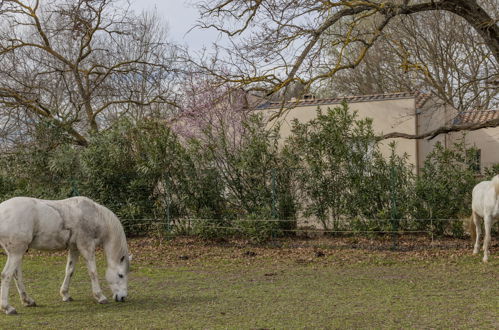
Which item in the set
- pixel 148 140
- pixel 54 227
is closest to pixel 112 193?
pixel 148 140

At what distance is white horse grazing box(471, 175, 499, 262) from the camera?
32.2 ft

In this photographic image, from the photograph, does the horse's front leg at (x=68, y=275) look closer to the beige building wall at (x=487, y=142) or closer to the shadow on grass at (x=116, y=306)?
the shadow on grass at (x=116, y=306)

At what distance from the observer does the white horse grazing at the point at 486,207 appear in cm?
983

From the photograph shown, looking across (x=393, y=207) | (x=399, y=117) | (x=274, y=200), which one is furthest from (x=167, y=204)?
(x=399, y=117)

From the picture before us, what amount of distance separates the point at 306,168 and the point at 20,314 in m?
7.20

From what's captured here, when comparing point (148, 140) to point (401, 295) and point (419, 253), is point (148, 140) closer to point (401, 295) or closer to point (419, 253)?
point (419, 253)

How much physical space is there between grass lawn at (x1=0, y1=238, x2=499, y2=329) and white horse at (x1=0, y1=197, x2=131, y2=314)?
1.08 ft

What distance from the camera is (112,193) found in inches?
539

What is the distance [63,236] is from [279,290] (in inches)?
119

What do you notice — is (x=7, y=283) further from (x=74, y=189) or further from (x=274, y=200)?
(x=74, y=189)

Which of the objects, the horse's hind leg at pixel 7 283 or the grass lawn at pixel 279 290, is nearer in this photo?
the grass lawn at pixel 279 290

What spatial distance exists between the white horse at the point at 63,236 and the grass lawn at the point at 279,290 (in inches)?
13.0

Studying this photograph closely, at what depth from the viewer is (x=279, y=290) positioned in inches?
311

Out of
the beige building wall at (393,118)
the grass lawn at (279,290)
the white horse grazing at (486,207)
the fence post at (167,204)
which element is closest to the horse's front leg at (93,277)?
the grass lawn at (279,290)
